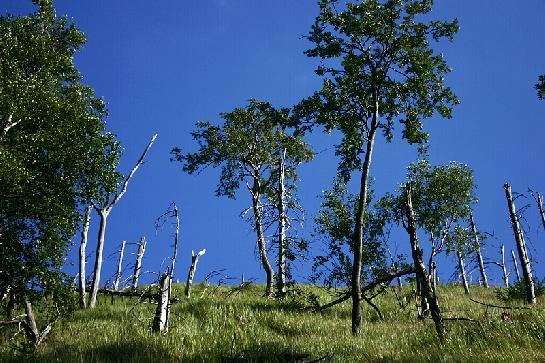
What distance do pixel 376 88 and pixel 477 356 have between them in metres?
10.3

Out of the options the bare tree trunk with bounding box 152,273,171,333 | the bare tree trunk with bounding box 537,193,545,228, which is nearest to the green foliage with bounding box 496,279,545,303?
the bare tree trunk with bounding box 537,193,545,228

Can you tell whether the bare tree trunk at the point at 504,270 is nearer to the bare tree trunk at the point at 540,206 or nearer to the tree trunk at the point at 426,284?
the bare tree trunk at the point at 540,206

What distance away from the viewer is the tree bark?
499 inches

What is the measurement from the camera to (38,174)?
13.9 metres

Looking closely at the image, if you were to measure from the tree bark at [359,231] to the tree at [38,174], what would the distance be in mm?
8086

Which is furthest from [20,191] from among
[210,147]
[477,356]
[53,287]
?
[210,147]

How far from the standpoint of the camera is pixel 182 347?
8.77 metres

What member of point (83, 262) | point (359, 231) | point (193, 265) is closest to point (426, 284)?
point (359, 231)

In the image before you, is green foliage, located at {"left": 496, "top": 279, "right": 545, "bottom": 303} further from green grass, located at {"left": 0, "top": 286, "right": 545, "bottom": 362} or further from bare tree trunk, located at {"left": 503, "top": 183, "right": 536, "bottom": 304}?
green grass, located at {"left": 0, "top": 286, "right": 545, "bottom": 362}

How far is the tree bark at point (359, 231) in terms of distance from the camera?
12664 mm

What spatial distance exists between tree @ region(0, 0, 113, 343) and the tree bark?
8.09m

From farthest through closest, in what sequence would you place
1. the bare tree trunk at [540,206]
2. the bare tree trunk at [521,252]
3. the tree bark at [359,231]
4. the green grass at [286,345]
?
the bare tree trunk at [540,206] < the bare tree trunk at [521,252] < the tree bark at [359,231] < the green grass at [286,345]

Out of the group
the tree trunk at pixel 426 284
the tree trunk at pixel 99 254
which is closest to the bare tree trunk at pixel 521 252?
the tree trunk at pixel 426 284

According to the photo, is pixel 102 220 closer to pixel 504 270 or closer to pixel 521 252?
pixel 521 252
